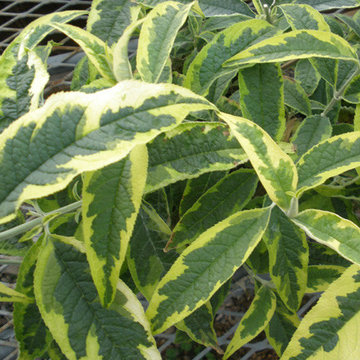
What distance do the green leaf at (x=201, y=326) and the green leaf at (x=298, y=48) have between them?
0.34 metres

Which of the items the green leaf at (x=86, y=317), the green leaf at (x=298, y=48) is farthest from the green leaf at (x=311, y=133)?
the green leaf at (x=86, y=317)

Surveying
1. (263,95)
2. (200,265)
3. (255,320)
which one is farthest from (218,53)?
(255,320)

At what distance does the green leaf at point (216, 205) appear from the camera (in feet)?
1.84

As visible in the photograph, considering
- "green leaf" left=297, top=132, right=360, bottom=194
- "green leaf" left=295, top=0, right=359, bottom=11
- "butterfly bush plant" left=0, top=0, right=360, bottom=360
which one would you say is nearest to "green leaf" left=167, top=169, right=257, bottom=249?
"butterfly bush plant" left=0, top=0, right=360, bottom=360

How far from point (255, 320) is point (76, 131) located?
424 millimetres

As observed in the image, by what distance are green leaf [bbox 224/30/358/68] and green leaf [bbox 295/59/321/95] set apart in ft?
0.75

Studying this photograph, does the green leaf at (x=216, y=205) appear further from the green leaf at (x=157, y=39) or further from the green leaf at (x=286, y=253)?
the green leaf at (x=157, y=39)

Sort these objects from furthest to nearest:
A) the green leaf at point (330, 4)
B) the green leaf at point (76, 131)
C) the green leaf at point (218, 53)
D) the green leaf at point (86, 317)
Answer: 1. the green leaf at point (330, 4)
2. the green leaf at point (218, 53)
3. the green leaf at point (86, 317)
4. the green leaf at point (76, 131)

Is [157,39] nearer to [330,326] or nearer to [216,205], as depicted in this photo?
[216,205]

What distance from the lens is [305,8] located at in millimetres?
597

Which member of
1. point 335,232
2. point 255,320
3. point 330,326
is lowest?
point 255,320

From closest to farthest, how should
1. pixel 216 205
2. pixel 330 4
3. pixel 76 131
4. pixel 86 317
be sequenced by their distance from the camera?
pixel 76 131
pixel 86 317
pixel 216 205
pixel 330 4

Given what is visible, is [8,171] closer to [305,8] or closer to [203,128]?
[203,128]

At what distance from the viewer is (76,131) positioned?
1.20 ft
